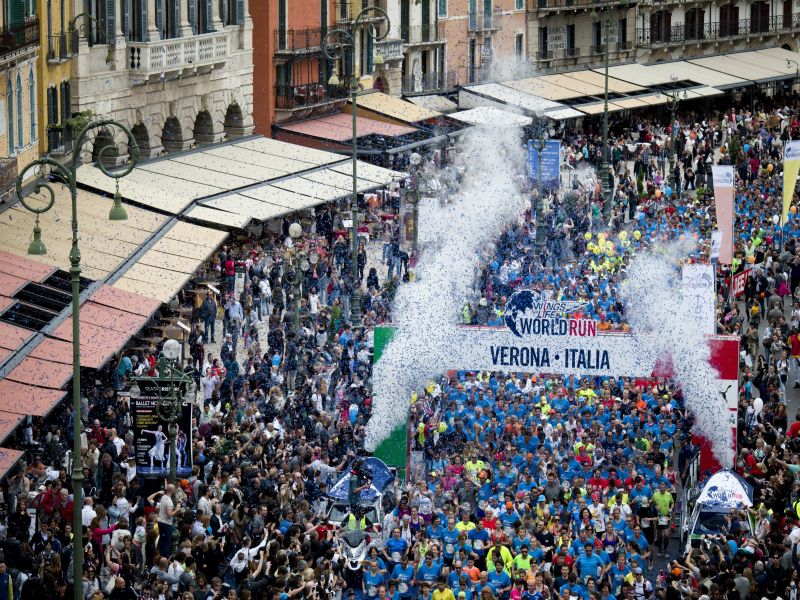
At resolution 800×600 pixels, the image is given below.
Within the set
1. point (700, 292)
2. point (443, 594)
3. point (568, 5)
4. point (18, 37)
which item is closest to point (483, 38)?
point (568, 5)

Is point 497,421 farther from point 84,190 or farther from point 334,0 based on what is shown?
point 334,0

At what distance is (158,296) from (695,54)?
55.9 metres

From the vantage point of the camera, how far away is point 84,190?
1757 inches

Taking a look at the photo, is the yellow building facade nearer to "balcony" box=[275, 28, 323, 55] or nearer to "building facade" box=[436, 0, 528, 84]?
"balcony" box=[275, 28, 323, 55]

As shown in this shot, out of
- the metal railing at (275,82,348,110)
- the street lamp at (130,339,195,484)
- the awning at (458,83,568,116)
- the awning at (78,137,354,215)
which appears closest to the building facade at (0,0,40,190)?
the awning at (78,137,354,215)

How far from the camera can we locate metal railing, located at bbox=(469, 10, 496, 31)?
78.4 m

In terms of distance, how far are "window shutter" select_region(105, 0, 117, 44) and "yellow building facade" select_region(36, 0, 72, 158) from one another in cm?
195

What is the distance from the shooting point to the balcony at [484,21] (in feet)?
257

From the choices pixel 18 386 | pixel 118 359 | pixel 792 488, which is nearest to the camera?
pixel 792 488

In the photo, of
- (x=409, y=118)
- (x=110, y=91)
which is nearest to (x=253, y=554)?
(x=110, y=91)

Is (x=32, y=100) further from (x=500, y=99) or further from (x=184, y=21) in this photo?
(x=500, y=99)

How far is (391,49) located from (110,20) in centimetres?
2150

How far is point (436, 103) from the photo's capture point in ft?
236

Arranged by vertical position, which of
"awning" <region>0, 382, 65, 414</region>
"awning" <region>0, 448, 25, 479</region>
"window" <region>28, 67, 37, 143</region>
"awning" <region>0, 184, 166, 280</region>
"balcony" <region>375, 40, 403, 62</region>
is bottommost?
"awning" <region>0, 448, 25, 479</region>
